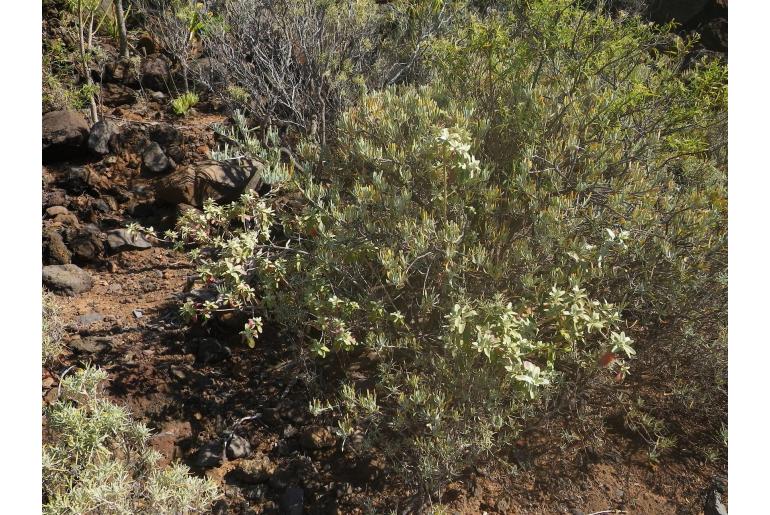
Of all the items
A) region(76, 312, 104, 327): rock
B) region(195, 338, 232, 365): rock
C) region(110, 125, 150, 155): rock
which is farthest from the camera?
region(110, 125, 150, 155): rock

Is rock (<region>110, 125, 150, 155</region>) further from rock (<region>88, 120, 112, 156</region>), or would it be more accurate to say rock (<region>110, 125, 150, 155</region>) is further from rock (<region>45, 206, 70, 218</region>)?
rock (<region>45, 206, 70, 218</region>)

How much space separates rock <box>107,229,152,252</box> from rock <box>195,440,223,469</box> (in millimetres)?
1903

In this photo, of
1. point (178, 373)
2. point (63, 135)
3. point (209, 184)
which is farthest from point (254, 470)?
point (63, 135)

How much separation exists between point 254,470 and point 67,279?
1919mm

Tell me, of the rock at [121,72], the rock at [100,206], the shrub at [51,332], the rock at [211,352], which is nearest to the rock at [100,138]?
the rock at [100,206]

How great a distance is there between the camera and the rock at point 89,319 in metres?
3.52

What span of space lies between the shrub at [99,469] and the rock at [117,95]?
4410 mm

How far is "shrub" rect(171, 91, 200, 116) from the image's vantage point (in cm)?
576

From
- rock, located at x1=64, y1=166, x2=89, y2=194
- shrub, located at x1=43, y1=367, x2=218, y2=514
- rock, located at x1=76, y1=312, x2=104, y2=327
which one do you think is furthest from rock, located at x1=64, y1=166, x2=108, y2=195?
shrub, located at x1=43, y1=367, x2=218, y2=514

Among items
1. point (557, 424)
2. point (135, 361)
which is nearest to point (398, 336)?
point (557, 424)

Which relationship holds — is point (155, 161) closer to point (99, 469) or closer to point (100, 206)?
point (100, 206)

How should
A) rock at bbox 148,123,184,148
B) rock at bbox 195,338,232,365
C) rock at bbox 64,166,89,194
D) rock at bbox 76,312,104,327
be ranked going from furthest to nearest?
rock at bbox 148,123,184,148, rock at bbox 64,166,89,194, rock at bbox 76,312,104,327, rock at bbox 195,338,232,365

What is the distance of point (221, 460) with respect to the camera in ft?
9.43

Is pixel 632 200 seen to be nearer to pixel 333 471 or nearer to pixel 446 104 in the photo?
pixel 446 104
